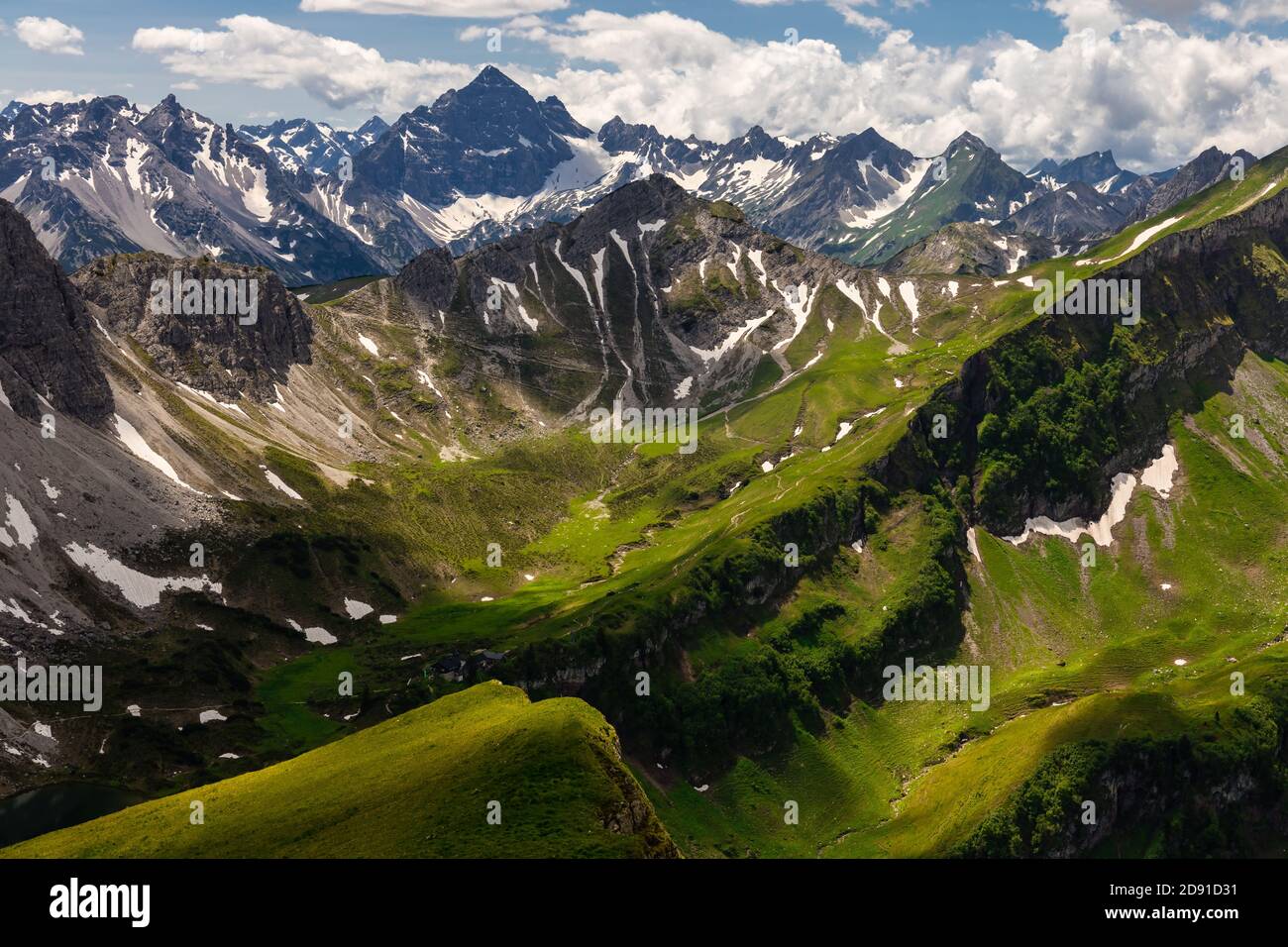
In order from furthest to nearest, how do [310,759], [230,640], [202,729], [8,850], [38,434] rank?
[38,434] → [230,640] → [202,729] → [310,759] → [8,850]

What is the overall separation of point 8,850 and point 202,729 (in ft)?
226

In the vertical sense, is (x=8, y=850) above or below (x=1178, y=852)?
above

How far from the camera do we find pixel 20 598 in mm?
163375

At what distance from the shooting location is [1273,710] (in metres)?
154

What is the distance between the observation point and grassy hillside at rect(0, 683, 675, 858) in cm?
6638

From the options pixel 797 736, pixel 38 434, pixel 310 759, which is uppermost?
pixel 38 434

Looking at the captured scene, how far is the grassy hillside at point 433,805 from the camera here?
218ft

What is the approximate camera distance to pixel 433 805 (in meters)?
73.6
